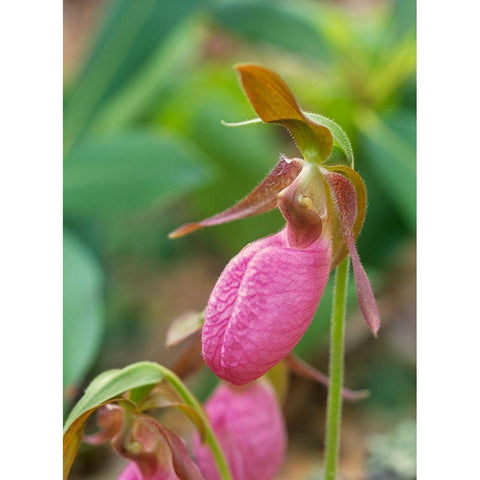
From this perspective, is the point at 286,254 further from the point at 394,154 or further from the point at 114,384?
the point at 394,154

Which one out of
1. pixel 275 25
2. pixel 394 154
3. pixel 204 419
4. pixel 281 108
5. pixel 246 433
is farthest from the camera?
pixel 275 25

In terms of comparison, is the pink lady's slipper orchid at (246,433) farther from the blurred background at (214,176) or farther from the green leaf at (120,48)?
the green leaf at (120,48)

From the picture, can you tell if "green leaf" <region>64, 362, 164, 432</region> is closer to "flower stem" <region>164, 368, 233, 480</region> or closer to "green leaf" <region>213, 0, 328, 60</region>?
"flower stem" <region>164, 368, 233, 480</region>

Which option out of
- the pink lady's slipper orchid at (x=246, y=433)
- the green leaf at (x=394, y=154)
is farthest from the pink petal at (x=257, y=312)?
the green leaf at (x=394, y=154)

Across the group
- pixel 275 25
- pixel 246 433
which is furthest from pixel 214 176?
pixel 246 433

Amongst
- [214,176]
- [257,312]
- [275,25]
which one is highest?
[257,312]

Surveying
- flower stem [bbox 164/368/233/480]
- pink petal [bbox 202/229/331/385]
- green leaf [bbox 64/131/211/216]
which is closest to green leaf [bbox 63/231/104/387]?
green leaf [bbox 64/131/211/216]
